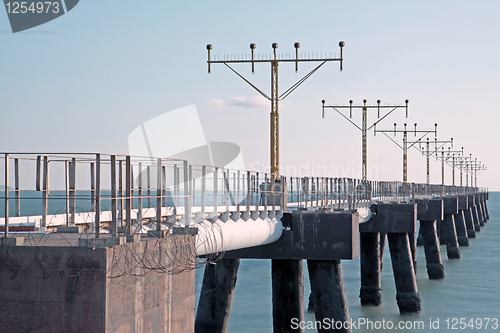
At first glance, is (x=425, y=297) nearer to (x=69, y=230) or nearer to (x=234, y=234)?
(x=234, y=234)

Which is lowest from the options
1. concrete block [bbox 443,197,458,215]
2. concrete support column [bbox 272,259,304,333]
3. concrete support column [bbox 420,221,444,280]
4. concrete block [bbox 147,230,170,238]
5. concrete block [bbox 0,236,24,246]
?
concrete support column [bbox 420,221,444,280]

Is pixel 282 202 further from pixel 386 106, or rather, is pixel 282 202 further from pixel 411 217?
pixel 386 106

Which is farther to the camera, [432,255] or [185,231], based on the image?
[432,255]

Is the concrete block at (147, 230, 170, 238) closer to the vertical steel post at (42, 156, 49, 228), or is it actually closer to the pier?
the pier

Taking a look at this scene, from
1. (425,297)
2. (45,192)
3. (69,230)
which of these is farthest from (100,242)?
(425,297)

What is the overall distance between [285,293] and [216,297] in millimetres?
2214

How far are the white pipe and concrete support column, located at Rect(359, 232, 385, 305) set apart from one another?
42.4 ft

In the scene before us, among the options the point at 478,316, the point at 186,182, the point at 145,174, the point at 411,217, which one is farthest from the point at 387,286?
the point at 186,182

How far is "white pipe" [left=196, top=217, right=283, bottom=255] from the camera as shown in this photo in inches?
436

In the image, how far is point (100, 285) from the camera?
691cm

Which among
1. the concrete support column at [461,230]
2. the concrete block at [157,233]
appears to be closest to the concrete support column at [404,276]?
the concrete block at [157,233]

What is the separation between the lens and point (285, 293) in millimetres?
18750

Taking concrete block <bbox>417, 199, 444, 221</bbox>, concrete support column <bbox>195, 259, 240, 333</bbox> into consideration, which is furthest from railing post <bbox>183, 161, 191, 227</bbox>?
concrete block <bbox>417, 199, 444, 221</bbox>

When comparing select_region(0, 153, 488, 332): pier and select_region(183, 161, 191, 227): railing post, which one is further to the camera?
select_region(183, 161, 191, 227): railing post
